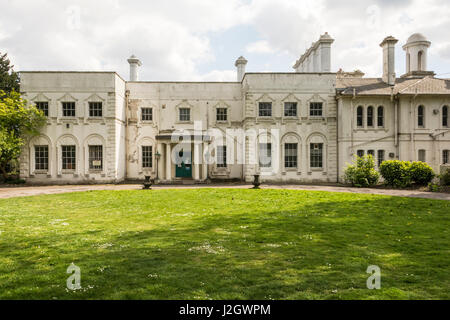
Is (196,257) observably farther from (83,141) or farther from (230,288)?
(83,141)

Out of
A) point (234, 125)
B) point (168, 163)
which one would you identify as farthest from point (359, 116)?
point (168, 163)

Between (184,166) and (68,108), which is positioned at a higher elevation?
(68,108)

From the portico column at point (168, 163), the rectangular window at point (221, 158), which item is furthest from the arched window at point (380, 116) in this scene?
the portico column at point (168, 163)

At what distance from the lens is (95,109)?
79.8 feet

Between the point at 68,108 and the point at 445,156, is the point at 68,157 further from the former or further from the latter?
the point at 445,156

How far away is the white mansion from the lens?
78.3 ft

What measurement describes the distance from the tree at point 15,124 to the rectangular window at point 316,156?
21747 millimetres

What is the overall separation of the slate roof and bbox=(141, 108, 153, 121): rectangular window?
52.6 feet

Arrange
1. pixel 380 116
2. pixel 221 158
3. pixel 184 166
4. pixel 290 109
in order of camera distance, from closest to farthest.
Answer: pixel 380 116, pixel 290 109, pixel 184 166, pixel 221 158

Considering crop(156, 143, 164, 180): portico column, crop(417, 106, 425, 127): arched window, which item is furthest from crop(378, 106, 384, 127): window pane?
crop(156, 143, 164, 180): portico column

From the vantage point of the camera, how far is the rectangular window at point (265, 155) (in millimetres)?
24766

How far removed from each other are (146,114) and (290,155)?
12.9 metres
